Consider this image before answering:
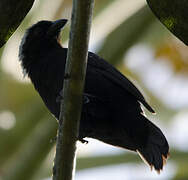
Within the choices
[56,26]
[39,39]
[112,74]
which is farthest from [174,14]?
[39,39]

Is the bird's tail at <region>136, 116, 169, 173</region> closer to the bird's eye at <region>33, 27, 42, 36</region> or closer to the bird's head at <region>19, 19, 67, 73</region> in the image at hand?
the bird's head at <region>19, 19, 67, 73</region>

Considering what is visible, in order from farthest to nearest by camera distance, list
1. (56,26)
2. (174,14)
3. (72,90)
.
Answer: (56,26) < (72,90) < (174,14)

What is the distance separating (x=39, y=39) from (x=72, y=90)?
3.08 metres

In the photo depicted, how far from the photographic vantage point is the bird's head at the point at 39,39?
15.6ft

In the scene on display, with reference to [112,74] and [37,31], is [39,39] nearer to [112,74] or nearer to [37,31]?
[37,31]

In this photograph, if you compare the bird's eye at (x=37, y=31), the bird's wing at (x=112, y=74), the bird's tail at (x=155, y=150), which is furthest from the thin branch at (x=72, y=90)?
the bird's eye at (x=37, y=31)

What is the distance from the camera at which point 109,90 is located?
4.14m

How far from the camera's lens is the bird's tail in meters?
3.79

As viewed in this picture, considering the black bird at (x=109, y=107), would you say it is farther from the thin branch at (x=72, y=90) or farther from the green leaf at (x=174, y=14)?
the green leaf at (x=174, y=14)

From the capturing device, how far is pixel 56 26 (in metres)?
4.79

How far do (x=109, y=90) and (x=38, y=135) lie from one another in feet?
3.82

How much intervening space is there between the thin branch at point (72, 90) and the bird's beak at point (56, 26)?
269cm

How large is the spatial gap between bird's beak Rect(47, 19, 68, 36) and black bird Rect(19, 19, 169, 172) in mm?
356

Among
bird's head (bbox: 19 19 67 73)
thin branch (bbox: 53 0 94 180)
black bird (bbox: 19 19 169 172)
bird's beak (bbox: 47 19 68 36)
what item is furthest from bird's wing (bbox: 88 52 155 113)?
thin branch (bbox: 53 0 94 180)
